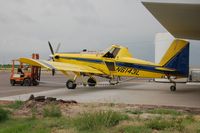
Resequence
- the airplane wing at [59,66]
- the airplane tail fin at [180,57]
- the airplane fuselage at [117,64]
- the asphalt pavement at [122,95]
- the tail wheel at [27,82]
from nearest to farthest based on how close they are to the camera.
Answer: the asphalt pavement at [122,95] → the airplane tail fin at [180,57] → the airplane wing at [59,66] → the airplane fuselage at [117,64] → the tail wheel at [27,82]

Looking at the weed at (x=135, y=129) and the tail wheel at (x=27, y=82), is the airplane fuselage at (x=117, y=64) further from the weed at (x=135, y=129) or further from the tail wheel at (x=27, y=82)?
the weed at (x=135, y=129)

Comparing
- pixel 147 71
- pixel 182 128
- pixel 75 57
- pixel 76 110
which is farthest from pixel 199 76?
pixel 182 128

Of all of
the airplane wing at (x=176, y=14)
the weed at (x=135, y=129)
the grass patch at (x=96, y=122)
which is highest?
the airplane wing at (x=176, y=14)

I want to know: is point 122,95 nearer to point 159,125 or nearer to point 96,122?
point 159,125

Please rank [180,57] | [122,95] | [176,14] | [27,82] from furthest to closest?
1. [27,82]
2. [180,57]
3. [122,95]
4. [176,14]

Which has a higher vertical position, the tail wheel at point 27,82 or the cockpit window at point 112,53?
the cockpit window at point 112,53

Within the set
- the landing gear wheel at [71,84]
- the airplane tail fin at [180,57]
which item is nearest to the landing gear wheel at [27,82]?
the landing gear wheel at [71,84]

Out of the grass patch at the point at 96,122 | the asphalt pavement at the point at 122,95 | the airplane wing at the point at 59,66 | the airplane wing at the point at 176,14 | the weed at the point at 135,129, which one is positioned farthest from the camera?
the airplane wing at the point at 59,66

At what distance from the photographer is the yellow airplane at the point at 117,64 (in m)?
18.0

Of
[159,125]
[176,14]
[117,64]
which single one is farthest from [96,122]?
[117,64]

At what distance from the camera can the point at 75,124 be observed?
25.0ft

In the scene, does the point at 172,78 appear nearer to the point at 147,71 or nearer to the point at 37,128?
the point at 147,71

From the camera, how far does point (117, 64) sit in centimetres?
2033

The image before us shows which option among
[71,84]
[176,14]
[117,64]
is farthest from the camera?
[117,64]
